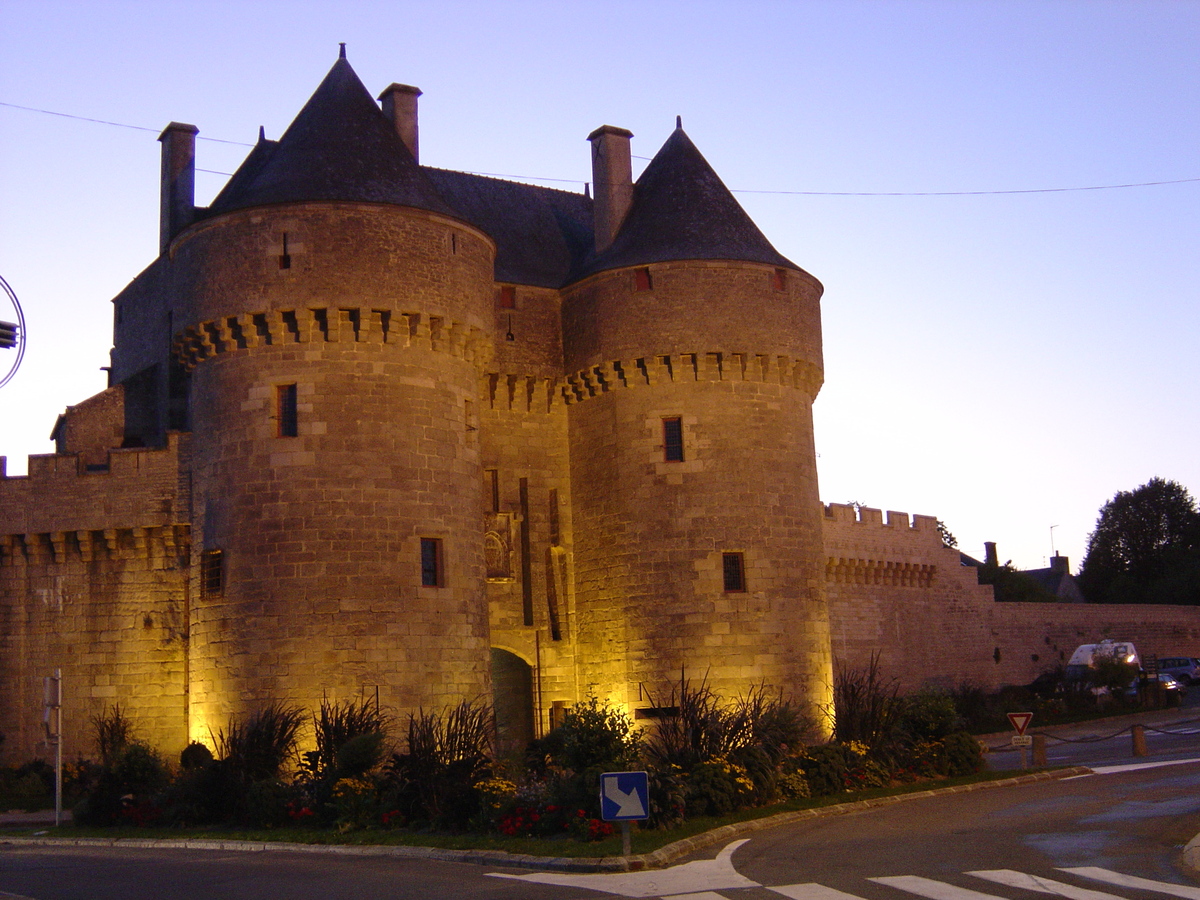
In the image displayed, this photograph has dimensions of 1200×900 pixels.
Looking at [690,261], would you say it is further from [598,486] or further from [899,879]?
[899,879]

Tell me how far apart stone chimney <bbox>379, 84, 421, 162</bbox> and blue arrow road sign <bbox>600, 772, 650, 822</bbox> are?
17.4 metres

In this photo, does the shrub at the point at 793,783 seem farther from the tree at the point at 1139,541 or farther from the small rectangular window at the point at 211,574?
the tree at the point at 1139,541

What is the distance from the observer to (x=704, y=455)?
2639 cm

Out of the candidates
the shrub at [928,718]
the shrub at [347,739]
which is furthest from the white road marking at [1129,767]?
the shrub at [347,739]

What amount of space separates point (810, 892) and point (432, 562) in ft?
43.2

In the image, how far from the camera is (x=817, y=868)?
12953mm

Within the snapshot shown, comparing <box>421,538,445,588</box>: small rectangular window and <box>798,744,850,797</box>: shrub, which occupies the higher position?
<box>421,538,445,588</box>: small rectangular window

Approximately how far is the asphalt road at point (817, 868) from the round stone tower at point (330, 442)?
5.77 m

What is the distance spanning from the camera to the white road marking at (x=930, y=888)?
10877 millimetres

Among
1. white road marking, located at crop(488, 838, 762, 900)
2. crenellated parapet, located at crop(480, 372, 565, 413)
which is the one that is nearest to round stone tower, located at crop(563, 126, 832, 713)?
crenellated parapet, located at crop(480, 372, 565, 413)

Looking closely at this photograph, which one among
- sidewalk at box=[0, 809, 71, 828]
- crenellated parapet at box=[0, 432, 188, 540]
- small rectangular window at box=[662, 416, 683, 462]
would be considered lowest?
sidewalk at box=[0, 809, 71, 828]

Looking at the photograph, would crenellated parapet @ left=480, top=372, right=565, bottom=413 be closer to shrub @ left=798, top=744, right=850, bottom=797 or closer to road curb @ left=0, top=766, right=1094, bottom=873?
shrub @ left=798, top=744, right=850, bottom=797

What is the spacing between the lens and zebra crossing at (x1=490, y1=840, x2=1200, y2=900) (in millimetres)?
10984

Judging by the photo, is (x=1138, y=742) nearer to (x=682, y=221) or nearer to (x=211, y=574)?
(x=682, y=221)
